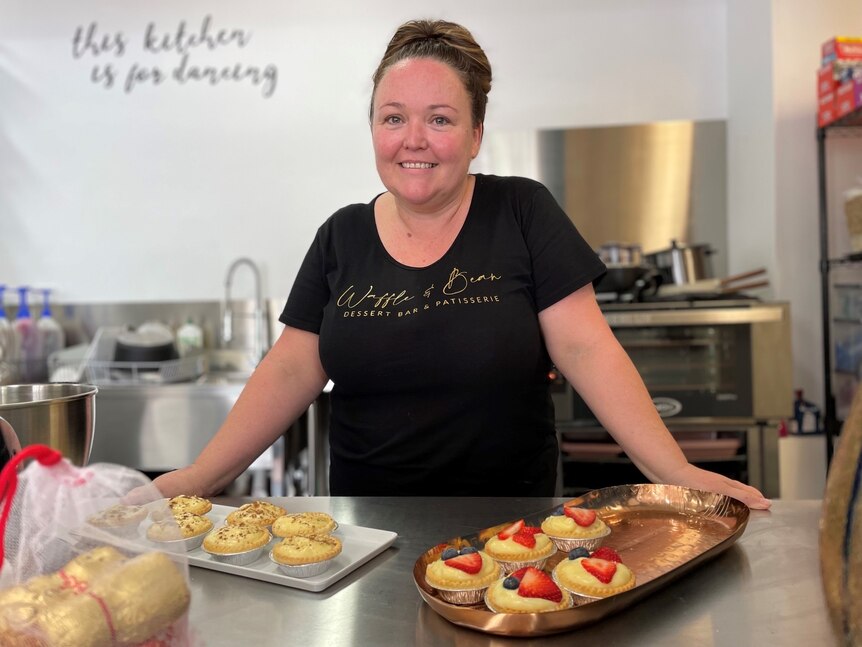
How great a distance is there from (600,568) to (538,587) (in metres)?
0.08

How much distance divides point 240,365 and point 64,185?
108 cm

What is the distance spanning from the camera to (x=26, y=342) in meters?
3.21

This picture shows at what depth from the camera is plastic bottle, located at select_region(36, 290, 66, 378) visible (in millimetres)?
3258

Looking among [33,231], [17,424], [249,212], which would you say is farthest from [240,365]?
[17,424]

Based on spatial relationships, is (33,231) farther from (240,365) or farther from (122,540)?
(122,540)

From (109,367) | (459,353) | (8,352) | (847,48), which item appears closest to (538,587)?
(459,353)

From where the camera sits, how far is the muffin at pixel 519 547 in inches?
34.8

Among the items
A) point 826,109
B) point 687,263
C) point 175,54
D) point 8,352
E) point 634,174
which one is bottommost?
point 8,352

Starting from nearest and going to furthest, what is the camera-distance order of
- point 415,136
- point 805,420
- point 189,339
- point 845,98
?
point 415,136 → point 845,98 → point 805,420 → point 189,339

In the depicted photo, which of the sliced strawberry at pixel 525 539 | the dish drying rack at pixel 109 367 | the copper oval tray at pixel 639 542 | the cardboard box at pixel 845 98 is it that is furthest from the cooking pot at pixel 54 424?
the cardboard box at pixel 845 98

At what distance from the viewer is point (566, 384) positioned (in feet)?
8.50

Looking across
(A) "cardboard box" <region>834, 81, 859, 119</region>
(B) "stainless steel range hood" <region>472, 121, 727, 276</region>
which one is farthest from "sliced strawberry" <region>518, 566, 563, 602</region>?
(B) "stainless steel range hood" <region>472, 121, 727, 276</region>

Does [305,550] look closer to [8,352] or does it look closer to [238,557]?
[238,557]

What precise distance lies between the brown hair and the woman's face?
0.05 feet
